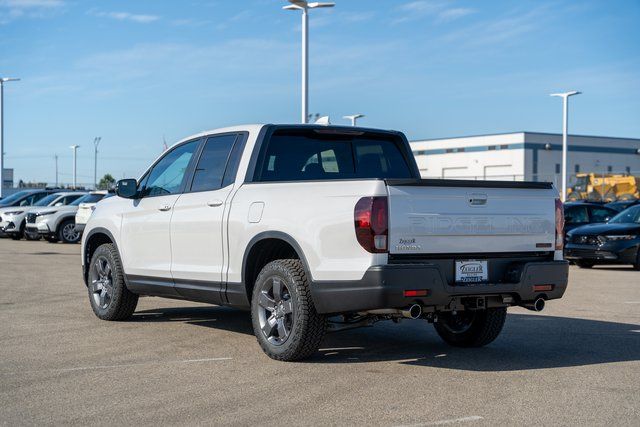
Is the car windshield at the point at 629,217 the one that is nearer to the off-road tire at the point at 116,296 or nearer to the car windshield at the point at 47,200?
the off-road tire at the point at 116,296

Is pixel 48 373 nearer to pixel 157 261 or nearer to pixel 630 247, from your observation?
pixel 157 261

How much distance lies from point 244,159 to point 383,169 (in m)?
1.43

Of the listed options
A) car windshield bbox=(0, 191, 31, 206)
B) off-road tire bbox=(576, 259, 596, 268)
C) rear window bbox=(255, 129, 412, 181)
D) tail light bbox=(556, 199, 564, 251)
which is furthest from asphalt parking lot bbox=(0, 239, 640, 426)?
car windshield bbox=(0, 191, 31, 206)

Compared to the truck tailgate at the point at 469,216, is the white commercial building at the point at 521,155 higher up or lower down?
higher up

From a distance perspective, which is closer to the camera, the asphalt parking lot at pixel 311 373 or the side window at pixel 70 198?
the asphalt parking lot at pixel 311 373

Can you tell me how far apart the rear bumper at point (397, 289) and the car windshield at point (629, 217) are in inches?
542

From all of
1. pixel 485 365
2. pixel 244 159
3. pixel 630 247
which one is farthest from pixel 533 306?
pixel 630 247

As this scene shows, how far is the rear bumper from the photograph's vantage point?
6.58m

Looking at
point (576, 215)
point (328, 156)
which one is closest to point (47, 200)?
point (576, 215)

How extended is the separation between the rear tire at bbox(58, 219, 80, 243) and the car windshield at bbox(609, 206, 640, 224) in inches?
657

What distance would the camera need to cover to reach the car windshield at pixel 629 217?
20000 mm

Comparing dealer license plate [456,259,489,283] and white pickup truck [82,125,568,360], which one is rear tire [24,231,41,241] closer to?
white pickup truck [82,125,568,360]

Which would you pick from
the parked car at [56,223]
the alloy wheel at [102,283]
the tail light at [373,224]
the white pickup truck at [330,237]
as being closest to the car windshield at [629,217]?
the white pickup truck at [330,237]

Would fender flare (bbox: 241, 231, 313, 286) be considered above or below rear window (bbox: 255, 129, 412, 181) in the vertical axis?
below
